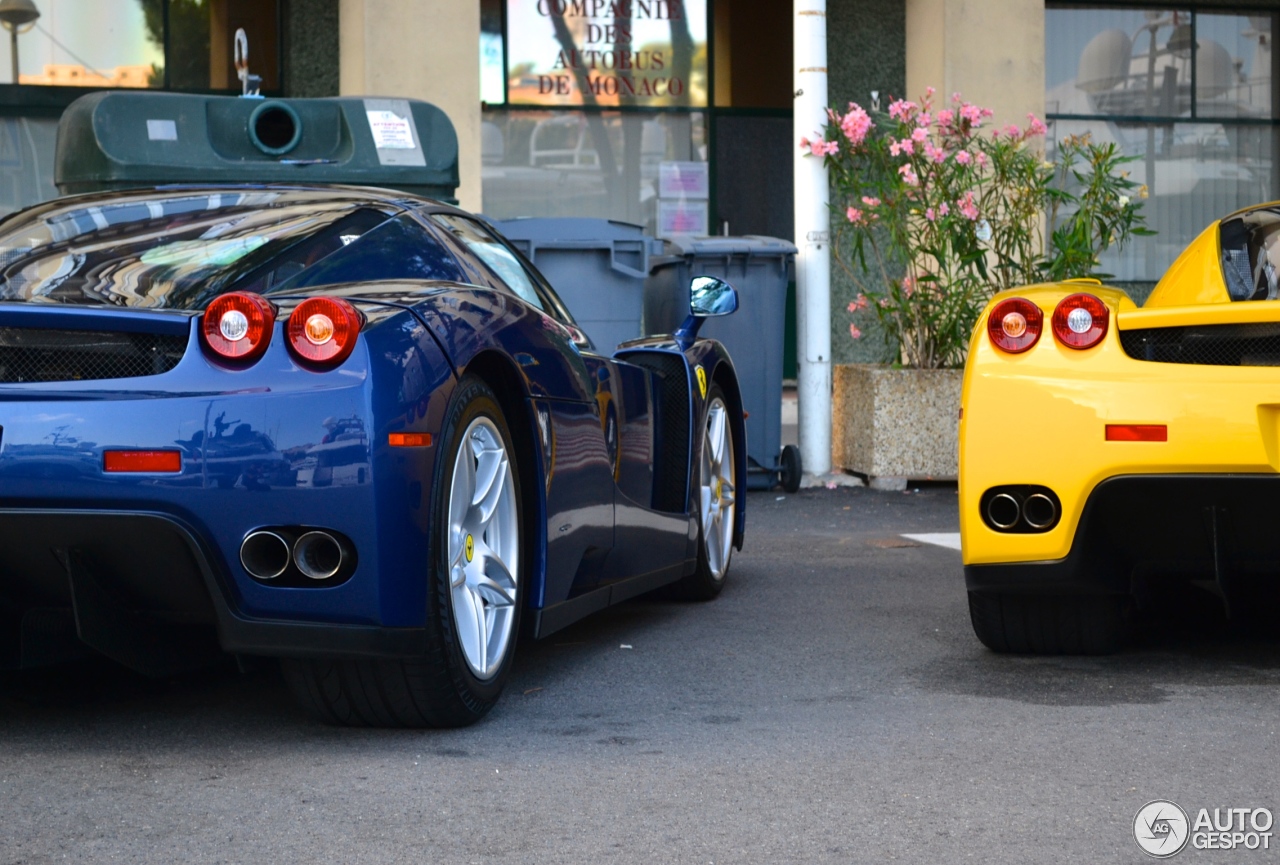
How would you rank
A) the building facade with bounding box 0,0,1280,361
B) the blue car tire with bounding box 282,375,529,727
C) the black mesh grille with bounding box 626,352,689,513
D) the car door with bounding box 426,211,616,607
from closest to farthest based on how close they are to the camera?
the blue car tire with bounding box 282,375,529,727 < the car door with bounding box 426,211,616,607 < the black mesh grille with bounding box 626,352,689,513 < the building facade with bounding box 0,0,1280,361

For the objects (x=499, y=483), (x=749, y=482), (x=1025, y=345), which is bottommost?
(x=749, y=482)

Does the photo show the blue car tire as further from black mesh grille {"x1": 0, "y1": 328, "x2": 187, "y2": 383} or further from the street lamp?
the street lamp

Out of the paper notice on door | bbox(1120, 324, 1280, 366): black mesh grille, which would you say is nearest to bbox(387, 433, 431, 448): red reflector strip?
bbox(1120, 324, 1280, 366): black mesh grille

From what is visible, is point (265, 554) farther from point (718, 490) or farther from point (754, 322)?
point (754, 322)

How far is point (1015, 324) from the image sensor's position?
Answer: 432 centimetres

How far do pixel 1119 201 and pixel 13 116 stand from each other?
312 inches

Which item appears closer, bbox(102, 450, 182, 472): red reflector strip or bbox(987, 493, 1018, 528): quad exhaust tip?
bbox(102, 450, 182, 472): red reflector strip

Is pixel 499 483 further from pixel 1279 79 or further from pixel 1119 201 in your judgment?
pixel 1279 79

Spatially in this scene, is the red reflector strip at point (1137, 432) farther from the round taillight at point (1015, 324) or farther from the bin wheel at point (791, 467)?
the bin wheel at point (791, 467)

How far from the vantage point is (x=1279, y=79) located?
617 inches

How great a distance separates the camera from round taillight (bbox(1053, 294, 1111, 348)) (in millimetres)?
4195

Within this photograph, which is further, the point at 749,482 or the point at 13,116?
the point at 13,116

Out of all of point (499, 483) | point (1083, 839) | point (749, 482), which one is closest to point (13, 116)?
point (749, 482)

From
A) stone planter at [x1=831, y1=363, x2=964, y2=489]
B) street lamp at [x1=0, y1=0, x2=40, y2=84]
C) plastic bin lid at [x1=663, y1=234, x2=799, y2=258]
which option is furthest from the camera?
street lamp at [x1=0, y1=0, x2=40, y2=84]
